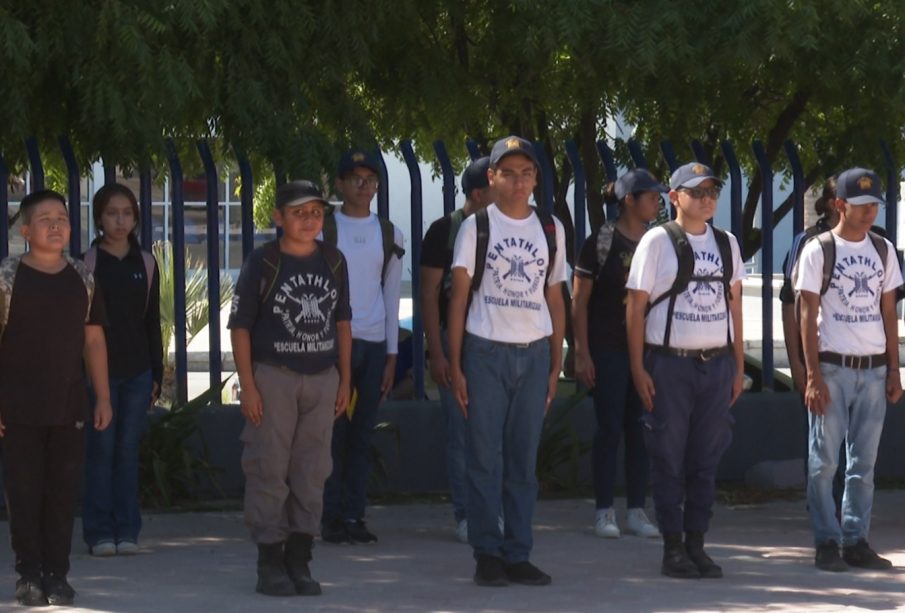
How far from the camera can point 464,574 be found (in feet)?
22.6

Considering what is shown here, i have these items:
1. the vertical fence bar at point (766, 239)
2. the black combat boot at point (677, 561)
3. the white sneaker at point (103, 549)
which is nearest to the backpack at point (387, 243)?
the white sneaker at point (103, 549)

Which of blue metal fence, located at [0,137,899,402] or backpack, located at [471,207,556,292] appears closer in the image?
backpack, located at [471,207,556,292]

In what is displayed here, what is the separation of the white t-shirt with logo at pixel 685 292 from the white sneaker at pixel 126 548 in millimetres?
2652

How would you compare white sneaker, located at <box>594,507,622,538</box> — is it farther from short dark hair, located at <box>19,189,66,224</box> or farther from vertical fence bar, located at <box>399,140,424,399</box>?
short dark hair, located at <box>19,189,66,224</box>

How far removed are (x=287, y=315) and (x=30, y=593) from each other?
151cm

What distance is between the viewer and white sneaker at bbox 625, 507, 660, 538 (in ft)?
25.4

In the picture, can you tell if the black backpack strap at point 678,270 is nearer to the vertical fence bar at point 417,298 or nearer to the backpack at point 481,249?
the backpack at point 481,249

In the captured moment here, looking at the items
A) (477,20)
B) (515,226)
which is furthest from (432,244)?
(477,20)

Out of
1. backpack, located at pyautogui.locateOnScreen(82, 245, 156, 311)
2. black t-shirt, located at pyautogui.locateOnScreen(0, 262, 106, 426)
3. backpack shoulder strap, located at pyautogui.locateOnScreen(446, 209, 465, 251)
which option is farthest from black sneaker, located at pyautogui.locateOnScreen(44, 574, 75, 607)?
backpack shoulder strap, located at pyautogui.locateOnScreen(446, 209, 465, 251)

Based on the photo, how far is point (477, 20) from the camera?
32.3 feet

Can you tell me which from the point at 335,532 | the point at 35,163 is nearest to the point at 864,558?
the point at 335,532

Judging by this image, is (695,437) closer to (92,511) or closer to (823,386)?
(823,386)

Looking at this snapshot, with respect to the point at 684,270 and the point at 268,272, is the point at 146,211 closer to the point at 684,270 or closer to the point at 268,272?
the point at 268,272

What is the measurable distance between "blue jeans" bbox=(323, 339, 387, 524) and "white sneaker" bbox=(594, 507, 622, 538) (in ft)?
3.89
